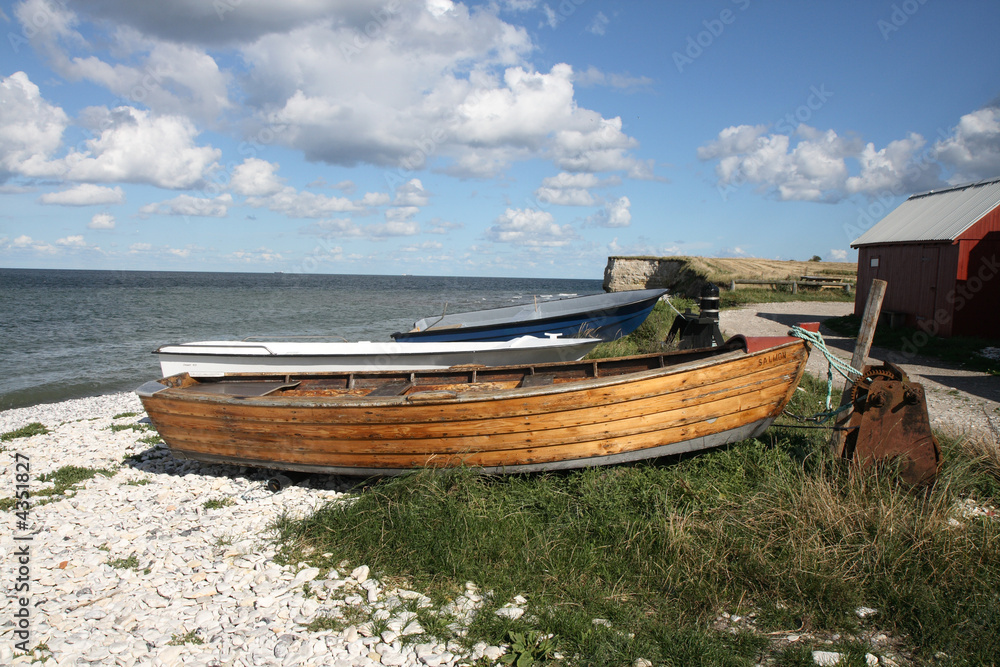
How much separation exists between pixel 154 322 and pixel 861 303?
3259 centimetres

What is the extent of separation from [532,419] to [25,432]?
33.3ft

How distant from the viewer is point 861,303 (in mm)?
17266

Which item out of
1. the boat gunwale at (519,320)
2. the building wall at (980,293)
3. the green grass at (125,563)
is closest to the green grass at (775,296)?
the building wall at (980,293)

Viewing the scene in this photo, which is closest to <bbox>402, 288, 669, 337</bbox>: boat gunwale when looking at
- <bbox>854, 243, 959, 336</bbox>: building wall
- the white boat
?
the white boat

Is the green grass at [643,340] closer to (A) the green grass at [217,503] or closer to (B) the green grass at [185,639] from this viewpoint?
(A) the green grass at [217,503]

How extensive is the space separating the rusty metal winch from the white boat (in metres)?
5.97

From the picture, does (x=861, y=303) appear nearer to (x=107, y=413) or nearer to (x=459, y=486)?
(x=459, y=486)

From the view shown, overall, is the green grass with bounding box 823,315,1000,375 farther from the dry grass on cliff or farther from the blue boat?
the dry grass on cliff

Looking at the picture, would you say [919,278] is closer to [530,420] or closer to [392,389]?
[530,420]

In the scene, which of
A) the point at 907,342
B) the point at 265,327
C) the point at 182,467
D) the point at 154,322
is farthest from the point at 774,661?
the point at 154,322

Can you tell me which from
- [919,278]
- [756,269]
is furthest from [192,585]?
[756,269]

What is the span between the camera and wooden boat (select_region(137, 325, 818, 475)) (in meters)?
5.29

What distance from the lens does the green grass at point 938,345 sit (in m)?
10.8

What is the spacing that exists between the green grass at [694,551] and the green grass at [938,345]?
6.93 meters
